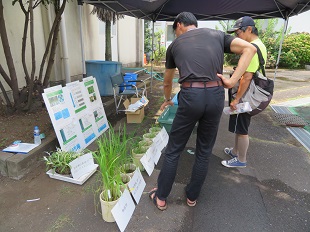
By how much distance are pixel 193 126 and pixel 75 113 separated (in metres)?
1.98

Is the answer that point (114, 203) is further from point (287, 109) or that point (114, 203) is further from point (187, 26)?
point (287, 109)

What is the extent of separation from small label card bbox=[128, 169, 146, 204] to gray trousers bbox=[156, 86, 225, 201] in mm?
227

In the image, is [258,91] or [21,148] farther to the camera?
[21,148]

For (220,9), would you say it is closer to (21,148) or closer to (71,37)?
(71,37)

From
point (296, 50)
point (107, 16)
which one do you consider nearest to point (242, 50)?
point (107, 16)

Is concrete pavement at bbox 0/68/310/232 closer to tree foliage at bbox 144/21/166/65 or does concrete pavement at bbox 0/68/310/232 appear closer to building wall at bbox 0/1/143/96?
building wall at bbox 0/1/143/96

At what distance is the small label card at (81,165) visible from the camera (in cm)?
256

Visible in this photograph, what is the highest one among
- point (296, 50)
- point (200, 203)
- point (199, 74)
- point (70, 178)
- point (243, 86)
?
point (296, 50)

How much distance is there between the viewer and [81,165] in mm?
2678

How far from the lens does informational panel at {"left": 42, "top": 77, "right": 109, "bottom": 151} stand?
114 inches

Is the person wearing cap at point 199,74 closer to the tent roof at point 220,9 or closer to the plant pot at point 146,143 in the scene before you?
the plant pot at point 146,143

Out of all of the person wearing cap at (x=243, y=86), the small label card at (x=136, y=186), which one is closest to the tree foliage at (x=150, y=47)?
the person wearing cap at (x=243, y=86)

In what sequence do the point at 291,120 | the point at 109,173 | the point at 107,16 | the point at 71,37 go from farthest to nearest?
the point at 107,16
the point at 71,37
the point at 291,120
the point at 109,173

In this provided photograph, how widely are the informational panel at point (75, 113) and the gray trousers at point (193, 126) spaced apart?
4.97ft
